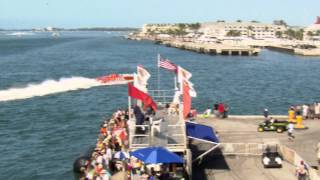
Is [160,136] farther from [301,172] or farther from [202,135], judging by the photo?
[301,172]

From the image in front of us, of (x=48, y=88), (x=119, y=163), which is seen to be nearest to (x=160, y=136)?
(x=119, y=163)

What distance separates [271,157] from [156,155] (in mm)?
7468

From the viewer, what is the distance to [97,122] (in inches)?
1973

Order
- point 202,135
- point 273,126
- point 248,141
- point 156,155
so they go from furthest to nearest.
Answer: point 273,126 → point 248,141 → point 202,135 → point 156,155

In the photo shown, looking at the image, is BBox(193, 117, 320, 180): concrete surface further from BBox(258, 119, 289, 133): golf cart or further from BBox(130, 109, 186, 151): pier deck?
BBox(130, 109, 186, 151): pier deck

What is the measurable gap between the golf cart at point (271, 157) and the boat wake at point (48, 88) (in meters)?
43.1

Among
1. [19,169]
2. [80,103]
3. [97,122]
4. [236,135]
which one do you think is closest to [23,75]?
[80,103]

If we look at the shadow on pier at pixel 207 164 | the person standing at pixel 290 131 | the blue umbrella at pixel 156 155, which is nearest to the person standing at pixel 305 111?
the person standing at pixel 290 131

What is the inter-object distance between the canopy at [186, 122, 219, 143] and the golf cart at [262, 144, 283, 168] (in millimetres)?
2516

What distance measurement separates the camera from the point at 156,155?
21.7 meters

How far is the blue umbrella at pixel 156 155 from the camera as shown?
21.5m

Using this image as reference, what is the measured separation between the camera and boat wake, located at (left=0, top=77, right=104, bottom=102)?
6669 centimetres

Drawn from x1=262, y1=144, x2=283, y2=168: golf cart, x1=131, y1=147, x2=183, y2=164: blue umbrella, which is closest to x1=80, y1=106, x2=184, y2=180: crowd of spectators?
x1=131, y1=147, x2=183, y2=164: blue umbrella

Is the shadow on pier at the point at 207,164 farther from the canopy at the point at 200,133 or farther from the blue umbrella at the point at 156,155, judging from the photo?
the blue umbrella at the point at 156,155
